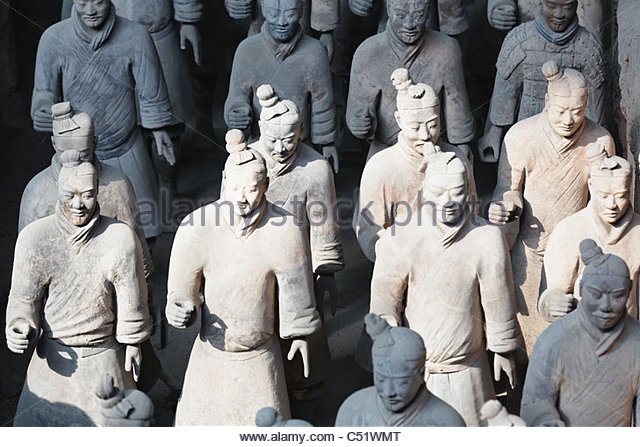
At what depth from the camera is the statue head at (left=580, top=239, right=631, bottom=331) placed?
686cm

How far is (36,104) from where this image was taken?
9227mm

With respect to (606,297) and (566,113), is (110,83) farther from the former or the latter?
(606,297)

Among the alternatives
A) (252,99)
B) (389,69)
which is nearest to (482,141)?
(389,69)

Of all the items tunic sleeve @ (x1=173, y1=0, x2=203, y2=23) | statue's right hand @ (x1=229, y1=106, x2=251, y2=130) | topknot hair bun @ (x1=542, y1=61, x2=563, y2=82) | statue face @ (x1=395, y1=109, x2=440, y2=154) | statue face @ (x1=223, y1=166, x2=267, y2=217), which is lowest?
statue's right hand @ (x1=229, y1=106, x2=251, y2=130)

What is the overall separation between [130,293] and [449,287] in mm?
1330

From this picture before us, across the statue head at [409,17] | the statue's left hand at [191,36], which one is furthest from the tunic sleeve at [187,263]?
the statue's left hand at [191,36]

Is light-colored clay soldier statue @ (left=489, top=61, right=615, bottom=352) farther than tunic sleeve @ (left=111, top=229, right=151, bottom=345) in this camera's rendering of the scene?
Yes

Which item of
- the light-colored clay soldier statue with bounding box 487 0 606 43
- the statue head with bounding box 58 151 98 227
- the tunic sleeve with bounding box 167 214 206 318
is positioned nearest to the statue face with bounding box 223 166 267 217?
the tunic sleeve with bounding box 167 214 206 318

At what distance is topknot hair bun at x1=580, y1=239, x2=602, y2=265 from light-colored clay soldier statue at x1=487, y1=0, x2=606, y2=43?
2803 mm

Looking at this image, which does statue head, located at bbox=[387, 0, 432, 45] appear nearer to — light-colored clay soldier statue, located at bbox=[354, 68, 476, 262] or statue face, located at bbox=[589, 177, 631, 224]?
light-colored clay soldier statue, located at bbox=[354, 68, 476, 262]

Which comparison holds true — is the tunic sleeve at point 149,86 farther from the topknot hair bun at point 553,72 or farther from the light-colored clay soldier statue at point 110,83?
the topknot hair bun at point 553,72

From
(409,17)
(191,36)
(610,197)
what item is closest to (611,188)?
(610,197)

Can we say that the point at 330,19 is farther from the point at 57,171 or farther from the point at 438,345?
the point at 438,345

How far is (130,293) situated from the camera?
7.60m
